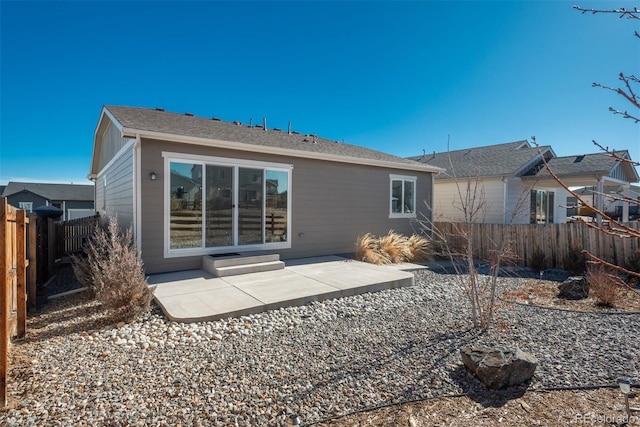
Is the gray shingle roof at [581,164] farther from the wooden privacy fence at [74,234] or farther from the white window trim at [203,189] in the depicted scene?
the wooden privacy fence at [74,234]

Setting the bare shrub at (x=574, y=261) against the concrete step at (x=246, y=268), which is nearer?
the concrete step at (x=246, y=268)

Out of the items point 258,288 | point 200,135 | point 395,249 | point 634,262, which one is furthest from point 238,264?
point 634,262

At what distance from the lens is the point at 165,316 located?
418 cm

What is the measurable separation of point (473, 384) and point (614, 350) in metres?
1.99

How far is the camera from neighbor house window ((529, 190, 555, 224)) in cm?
1409

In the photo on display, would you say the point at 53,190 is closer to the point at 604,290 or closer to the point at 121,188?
the point at 121,188

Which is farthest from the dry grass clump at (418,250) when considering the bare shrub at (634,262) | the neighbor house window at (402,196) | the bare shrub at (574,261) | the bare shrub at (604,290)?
the bare shrub at (634,262)

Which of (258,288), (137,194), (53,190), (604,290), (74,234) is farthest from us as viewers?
(53,190)

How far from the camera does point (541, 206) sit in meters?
14.6

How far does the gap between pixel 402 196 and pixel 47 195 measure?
112ft

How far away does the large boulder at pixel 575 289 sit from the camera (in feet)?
18.5

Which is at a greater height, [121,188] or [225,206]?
[121,188]

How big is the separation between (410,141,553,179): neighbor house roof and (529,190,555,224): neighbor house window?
160cm

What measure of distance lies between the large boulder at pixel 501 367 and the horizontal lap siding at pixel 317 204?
568 cm
